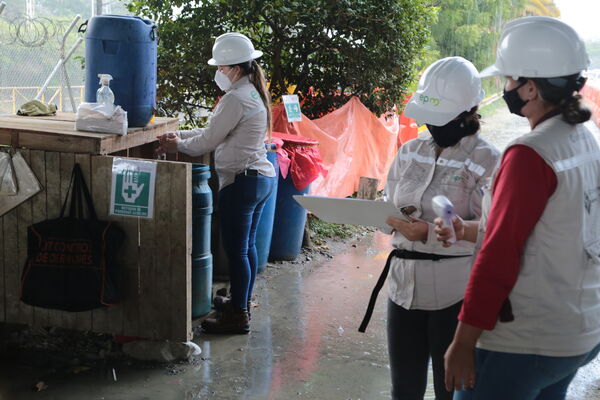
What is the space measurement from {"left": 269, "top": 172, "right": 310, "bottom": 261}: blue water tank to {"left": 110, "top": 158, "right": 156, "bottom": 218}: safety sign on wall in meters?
2.44

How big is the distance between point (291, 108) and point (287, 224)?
1349mm

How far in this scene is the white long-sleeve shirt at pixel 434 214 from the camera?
9.23 ft

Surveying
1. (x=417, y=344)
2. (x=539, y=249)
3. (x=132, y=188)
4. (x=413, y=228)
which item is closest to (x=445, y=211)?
(x=413, y=228)

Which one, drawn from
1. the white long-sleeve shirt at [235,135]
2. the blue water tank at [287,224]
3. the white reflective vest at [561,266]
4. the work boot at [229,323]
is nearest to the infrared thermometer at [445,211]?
the white reflective vest at [561,266]

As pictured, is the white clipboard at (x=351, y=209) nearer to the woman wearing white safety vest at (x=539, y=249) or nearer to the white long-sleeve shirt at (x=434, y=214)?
the white long-sleeve shirt at (x=434, y=214)

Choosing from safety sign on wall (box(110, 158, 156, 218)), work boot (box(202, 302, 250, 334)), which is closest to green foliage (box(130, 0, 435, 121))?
work boot (box(202, 302, 250, 334))

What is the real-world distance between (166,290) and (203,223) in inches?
26.3

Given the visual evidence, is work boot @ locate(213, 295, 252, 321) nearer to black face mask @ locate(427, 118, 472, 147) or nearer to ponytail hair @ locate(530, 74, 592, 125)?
black face mask @ locate(427, 118, 472, 147)

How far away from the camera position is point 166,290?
14.3 feet

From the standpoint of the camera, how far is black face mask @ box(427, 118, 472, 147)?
284 centimetres

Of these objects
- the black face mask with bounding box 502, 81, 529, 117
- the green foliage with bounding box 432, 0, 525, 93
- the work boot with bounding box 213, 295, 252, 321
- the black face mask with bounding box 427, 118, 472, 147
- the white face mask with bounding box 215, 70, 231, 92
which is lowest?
the work boot with bounding box 213, 295, 252, 321

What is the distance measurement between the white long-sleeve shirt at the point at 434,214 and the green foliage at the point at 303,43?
16.6 feet

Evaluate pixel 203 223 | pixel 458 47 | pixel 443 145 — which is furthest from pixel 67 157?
pixel 458 47

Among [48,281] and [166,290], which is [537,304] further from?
[48,281]
